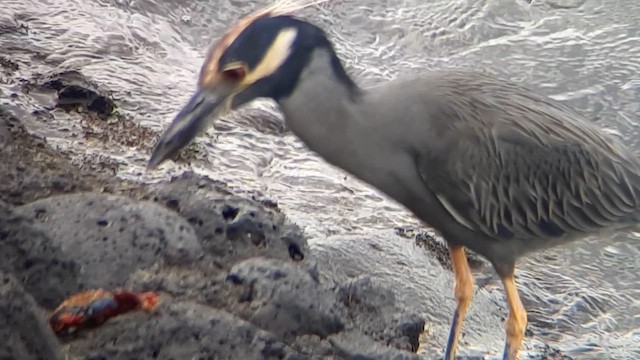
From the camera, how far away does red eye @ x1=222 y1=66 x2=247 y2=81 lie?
4102mm

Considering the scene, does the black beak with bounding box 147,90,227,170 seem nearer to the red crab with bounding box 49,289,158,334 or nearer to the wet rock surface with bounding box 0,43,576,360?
the wet rock surface with bounding box 0,43,576,360

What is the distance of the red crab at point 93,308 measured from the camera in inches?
140

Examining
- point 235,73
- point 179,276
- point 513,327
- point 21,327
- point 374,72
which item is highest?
point 235,73

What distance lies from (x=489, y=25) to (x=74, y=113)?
13.3 feet

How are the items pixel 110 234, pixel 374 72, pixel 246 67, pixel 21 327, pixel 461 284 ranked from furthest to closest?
pixel 374 72 → pixel 461 284 → pixel 246 67 → pixel 110 234 → pixel 21 327

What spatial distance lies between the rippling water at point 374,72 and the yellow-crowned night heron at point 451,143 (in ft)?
2.88

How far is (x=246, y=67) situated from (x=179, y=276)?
0.78 metres

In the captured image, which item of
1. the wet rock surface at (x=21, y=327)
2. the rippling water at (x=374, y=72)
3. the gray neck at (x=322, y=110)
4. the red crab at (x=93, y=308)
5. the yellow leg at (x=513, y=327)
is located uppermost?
the gray neck at (x=322, y=110)

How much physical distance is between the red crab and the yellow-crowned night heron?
2.51 ft

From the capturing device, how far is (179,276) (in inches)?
156

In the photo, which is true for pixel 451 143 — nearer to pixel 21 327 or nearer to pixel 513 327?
pixel 513 327

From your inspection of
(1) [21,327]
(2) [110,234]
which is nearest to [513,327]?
(2) [110,234]

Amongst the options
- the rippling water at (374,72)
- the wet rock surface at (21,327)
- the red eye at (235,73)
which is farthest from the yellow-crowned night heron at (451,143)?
the wet rock surface at (21,327)

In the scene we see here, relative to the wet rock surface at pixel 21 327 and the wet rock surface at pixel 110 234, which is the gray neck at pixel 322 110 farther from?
the wet rock surface at pixel 21 327
